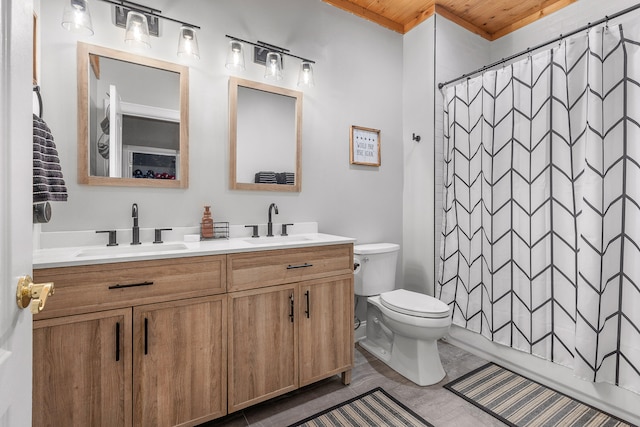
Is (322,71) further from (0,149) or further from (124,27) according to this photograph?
(0,149)

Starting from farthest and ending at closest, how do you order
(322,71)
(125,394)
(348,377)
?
(322,71)
(348,377)
(125,394)

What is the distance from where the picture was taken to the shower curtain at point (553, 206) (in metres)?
1.57

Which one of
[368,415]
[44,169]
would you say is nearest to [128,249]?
[44,169]

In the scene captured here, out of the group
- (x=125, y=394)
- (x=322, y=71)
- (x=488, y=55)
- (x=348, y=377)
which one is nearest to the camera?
(x=125, y=394)

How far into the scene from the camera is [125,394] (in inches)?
50.8

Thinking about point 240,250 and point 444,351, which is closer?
point 240,250

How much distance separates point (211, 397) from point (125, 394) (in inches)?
14.4

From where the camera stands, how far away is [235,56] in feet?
6.29

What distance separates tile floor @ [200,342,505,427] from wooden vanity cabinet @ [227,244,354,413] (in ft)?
0.40

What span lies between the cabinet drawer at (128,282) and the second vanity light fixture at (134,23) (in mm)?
1188

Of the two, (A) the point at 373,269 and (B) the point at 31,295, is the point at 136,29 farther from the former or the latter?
(A) the point at 373,269

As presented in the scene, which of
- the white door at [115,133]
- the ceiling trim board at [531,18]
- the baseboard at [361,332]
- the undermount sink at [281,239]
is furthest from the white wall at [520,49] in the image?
the white door at [115,133]

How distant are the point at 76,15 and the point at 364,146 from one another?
74.8 inches

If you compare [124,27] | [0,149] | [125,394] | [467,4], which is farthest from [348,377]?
[467,4]
